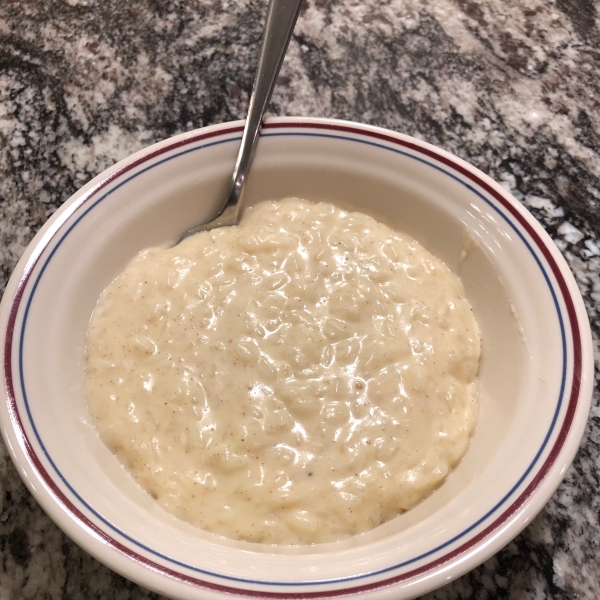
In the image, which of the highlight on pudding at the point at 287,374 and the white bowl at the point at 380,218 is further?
the highlight on pudding at the point at 287,374

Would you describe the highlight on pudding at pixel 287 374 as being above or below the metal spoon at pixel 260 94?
below

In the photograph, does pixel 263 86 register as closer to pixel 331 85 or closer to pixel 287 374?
pixel 331 85

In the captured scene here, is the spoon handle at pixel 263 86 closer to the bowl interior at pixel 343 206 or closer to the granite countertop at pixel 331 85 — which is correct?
the bowl interior at pixel 343 206

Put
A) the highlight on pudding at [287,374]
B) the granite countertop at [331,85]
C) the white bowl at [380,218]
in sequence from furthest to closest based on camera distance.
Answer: the granite countertop at [331,85] → the highlight on pudding at [287,374] → the white bowl at [380,218]

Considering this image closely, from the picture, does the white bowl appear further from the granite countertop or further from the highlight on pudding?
the granite countertop

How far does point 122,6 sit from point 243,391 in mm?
1818

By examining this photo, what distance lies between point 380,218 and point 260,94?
491mm

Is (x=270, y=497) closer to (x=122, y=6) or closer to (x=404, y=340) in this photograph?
(x=404, y=340)

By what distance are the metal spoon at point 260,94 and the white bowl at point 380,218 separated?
0.10 feet

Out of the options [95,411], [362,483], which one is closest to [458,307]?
[362,483]

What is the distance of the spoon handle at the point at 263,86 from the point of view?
1433mm

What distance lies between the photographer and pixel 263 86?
151 centimetres

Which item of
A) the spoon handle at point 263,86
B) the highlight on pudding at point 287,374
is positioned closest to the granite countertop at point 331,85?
the spoon handle at point 263,86

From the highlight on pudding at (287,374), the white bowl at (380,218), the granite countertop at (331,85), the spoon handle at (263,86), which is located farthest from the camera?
the granite countertop at (331,85)
